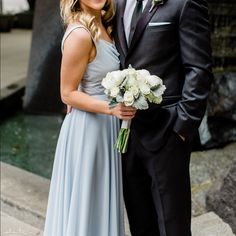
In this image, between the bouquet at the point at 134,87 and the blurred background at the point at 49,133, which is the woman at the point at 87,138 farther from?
the blurred background at the point at 49,133

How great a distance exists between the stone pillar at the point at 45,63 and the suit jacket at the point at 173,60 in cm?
528

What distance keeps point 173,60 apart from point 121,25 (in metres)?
0.33

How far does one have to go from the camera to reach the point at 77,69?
273 centimetres

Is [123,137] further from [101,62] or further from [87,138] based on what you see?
[101,62]

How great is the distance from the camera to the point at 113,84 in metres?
2.44

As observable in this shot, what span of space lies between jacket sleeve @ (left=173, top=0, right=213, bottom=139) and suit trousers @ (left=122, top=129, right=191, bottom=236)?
0.46 ft

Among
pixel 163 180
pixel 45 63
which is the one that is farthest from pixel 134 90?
pixel 45 63

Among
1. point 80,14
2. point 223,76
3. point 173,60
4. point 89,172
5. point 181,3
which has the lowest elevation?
point 223,76

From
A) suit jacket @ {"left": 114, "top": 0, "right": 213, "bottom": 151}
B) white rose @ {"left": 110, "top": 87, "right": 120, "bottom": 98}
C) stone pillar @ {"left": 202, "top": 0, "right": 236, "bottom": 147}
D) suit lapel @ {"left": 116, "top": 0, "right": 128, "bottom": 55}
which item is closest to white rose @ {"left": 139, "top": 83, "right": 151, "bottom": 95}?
white rose @ {"left": 110, "top": 87, "right": 120, "bottom": 98}

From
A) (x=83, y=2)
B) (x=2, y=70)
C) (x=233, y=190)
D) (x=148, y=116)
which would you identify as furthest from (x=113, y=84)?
(x=2, y=70)

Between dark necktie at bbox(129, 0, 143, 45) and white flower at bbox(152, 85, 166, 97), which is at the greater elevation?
dark necktie at bbox(129, 0, 143, 45)

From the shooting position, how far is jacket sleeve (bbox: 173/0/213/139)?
253cm

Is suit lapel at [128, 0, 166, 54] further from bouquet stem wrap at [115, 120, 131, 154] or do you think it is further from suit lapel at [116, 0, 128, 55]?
bouquet stem wrap at [115, 120, 131, 154]

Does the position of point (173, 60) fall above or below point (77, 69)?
above
